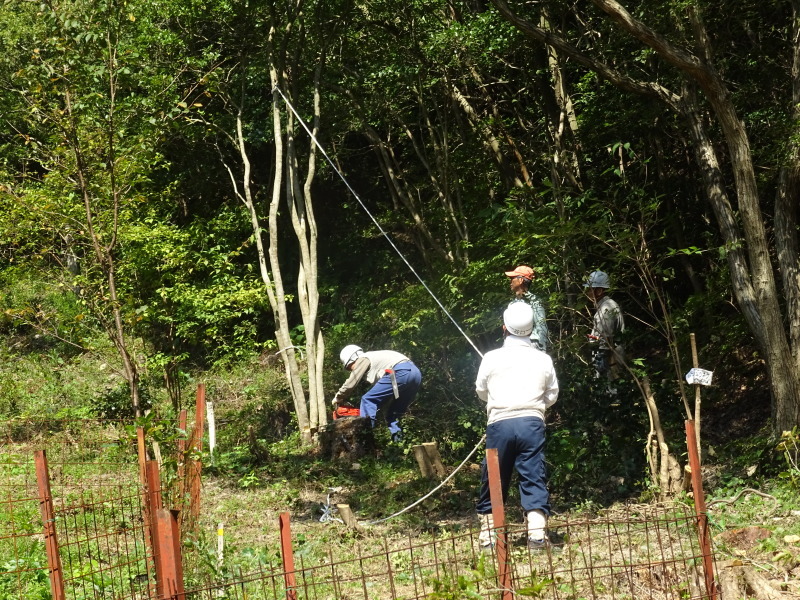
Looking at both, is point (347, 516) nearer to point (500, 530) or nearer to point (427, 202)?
point (500, 530)

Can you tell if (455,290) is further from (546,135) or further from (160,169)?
(160,169)

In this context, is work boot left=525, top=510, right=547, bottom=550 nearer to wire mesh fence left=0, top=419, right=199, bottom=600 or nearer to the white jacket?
the white jacket

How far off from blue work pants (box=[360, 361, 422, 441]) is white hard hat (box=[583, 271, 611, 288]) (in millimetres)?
3110

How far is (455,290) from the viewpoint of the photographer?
10672 mm

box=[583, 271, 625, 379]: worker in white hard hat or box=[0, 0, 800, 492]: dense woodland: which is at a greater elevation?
box=[0, 0, 800, 492]: dense woodland

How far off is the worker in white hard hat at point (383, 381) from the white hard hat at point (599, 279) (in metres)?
3.11

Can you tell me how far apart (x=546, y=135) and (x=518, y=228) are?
4.03m

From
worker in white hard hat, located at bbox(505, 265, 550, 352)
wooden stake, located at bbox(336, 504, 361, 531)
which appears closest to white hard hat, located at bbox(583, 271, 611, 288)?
worker in white hard hat, located at bbox(505, 265, 550, 352)

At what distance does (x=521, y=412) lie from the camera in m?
5.75

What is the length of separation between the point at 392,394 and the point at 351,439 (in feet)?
2.51

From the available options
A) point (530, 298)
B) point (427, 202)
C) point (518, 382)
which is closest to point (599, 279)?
point (530, 298)

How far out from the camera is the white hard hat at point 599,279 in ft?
25.7

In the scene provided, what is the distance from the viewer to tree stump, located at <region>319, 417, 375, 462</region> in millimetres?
10023

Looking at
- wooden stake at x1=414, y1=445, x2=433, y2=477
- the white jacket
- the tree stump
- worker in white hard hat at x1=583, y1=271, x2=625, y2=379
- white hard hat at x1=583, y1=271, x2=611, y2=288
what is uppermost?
white hard hat at x1=583, y1=271, x2=611, y2=288
